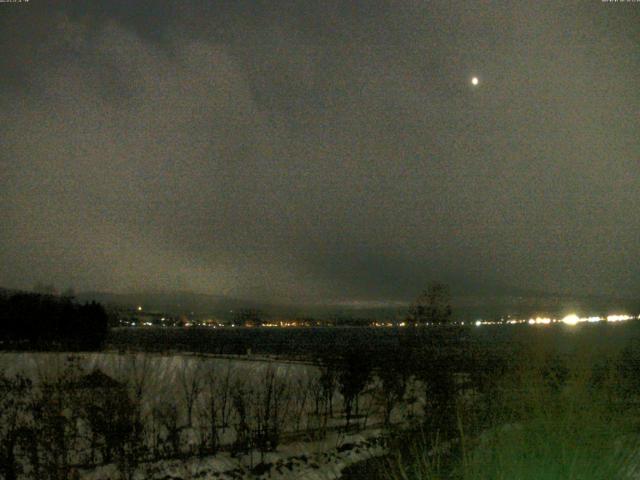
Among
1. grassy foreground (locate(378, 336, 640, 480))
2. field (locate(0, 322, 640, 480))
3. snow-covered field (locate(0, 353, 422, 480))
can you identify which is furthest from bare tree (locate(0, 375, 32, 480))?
grassy foreground (locate(378, 336, 640, 480))

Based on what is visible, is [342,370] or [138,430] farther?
[342,370]

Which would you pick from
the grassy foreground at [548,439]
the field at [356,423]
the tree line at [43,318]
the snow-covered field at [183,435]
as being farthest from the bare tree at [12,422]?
the tree line at [43,318]

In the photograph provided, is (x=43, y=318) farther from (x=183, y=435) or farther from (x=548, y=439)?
(x=548, y=439)

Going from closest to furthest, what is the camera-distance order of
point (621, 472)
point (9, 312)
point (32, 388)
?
point (621, 472)
point (32, 388)
point (9, 312)

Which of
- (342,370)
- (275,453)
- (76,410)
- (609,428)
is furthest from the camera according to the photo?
(342,370)

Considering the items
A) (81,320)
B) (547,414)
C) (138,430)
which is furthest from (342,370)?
(81,320)

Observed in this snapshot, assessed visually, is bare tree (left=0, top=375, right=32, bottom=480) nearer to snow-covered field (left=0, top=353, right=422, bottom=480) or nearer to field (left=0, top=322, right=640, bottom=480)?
field (left=0, top=322, right=640, bottom=480)

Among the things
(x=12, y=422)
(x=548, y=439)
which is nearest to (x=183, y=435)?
(x=12, y=422)

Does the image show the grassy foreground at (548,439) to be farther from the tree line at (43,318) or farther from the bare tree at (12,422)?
the tree line at (43,318)

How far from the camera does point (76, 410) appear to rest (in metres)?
10.7

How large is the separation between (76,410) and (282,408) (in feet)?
20.6

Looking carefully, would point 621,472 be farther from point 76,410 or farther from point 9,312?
point 9,312

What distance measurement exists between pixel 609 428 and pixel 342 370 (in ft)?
47.6

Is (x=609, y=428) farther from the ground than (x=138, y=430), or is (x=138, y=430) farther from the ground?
(x=609, y=428)
